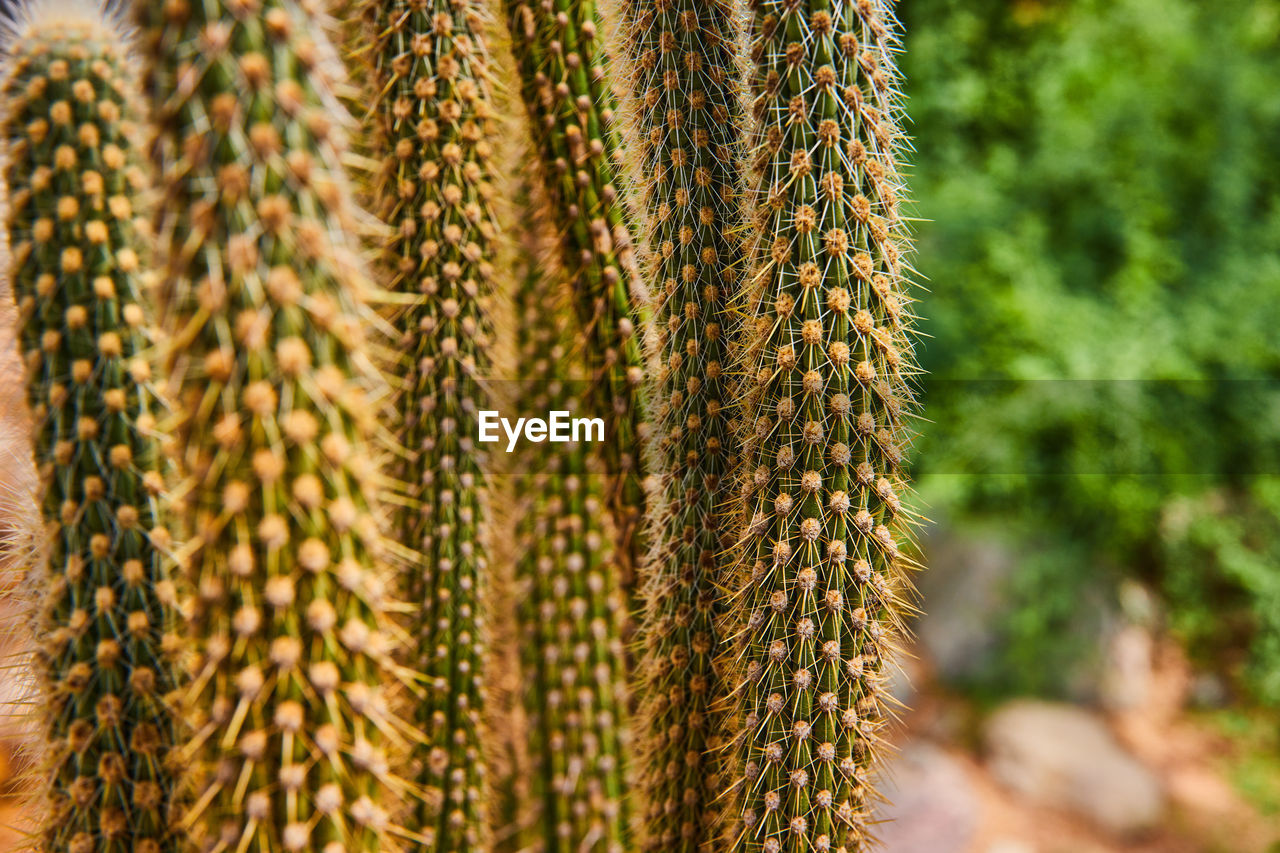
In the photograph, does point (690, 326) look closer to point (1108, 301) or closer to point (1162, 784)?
point (1162, 784)

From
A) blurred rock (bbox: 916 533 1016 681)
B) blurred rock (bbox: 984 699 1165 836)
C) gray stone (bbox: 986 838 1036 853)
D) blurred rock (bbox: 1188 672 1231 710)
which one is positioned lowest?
gray stone (bbox: 986 838 1036 853)

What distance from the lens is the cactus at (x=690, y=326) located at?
1.21m

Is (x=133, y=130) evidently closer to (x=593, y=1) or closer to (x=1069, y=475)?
(x=593, y=1)

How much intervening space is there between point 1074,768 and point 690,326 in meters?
3.41

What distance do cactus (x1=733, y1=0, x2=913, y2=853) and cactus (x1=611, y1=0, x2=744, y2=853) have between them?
111mm

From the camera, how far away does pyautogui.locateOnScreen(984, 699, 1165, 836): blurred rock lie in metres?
3.53

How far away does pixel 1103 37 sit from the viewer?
492cm

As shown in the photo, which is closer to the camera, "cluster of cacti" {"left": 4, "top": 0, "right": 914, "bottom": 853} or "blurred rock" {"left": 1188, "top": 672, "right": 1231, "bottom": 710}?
"cluster of cacti" {"left": 4, "top": 0, "right": 914, "bottom": 853}

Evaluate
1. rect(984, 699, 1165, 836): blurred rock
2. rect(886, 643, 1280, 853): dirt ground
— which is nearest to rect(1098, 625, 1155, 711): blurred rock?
rect(886, 643, 1280, 853): dirt ground

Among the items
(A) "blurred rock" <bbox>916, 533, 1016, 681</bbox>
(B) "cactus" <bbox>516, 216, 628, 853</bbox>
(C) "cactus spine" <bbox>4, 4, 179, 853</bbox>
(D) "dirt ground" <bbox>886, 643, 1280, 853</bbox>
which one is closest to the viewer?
(C) "cactus spine" <bbox>4, 4, 179, 853</bbox>

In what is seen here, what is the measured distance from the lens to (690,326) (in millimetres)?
1241

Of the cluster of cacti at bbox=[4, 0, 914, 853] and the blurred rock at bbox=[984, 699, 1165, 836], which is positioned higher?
the cluster of cacti at bbox=[4, 0, 914, 853]

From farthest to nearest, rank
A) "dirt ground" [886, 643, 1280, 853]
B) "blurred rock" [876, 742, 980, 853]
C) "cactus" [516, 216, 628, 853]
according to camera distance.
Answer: "dirt ground" [886, 643, 1280, 853], "blurred rock" [876, 742, 980, 853], "cactus" [516, 216, 628, 853]

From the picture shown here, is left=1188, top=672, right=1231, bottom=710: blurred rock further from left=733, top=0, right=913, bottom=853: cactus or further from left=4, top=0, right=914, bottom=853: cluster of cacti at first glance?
left=733, top=0, right=913, bottom=853: cactus
